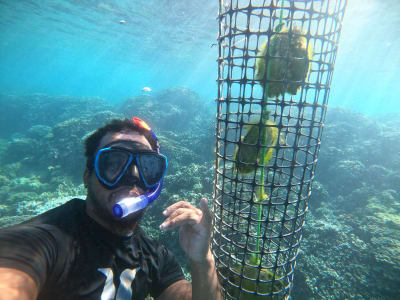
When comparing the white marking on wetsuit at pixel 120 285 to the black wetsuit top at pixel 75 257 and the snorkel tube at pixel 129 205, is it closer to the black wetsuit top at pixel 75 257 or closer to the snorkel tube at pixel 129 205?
the black wetsuit top at pixel 75 257

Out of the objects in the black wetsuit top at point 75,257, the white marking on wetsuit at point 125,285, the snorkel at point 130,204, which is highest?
the snorkel at point 130,204

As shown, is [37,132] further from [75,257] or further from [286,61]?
[286,61]

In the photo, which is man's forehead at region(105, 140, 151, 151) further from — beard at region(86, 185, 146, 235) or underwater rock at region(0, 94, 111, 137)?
underwater rock at region(0, 94, 111, 137)

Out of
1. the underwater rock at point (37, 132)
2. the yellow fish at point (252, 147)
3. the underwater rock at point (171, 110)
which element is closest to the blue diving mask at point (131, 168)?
the yellow fish at point (252, 147)

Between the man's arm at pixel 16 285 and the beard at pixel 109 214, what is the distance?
2.29 ft

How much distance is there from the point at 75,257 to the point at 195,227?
1049 millimetres

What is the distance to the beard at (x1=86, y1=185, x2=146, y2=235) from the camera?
1.98m

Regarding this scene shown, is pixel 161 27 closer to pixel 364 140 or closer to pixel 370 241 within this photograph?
pixel 364 140

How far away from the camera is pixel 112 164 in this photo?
6.86 ft

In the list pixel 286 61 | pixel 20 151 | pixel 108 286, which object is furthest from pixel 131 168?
pixel 20 151

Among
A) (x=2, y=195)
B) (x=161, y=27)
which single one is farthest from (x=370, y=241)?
(x=161, y=27)

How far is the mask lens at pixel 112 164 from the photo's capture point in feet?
6.72

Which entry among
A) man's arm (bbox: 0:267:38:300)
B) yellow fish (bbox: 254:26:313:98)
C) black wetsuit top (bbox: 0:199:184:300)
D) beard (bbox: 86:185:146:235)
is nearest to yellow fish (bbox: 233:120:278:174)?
yellow fish (bbox: 254:26:313:98)

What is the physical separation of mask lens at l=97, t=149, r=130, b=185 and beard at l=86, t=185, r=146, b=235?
17cm
